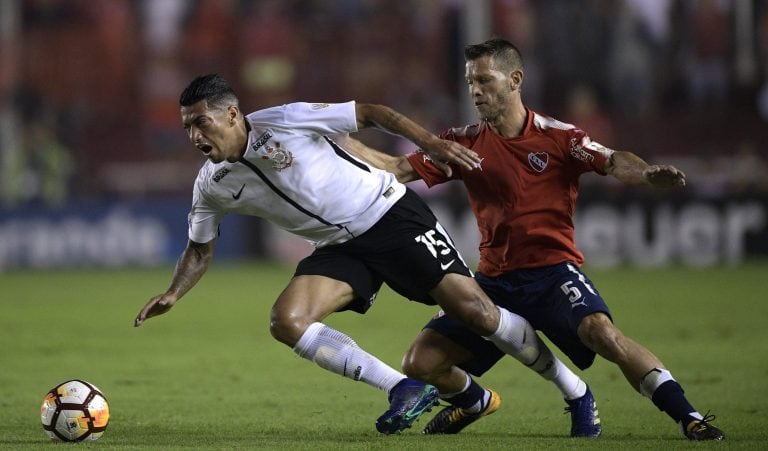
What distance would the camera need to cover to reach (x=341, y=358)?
6.27m

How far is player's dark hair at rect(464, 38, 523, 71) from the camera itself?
21.8 feet

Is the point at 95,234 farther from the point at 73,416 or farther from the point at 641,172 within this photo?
the point at 641,172

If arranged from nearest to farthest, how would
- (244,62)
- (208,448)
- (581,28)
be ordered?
(208,448) → (581,28) → (244,62)

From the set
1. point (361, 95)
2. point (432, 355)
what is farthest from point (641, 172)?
point (361, 95)

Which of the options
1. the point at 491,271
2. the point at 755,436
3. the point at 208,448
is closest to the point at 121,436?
the point at 208,448

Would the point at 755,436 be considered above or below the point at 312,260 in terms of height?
below

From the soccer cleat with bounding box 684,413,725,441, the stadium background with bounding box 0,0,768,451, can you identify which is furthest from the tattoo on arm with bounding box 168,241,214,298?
the stadium background with bounding box 0,0,768,451

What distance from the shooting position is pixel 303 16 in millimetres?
23094

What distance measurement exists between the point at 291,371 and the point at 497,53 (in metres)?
3.71

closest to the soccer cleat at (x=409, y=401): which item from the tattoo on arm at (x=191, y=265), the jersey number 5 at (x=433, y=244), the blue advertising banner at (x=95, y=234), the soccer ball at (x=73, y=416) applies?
the jersey number 5 at (x=433, y=244)

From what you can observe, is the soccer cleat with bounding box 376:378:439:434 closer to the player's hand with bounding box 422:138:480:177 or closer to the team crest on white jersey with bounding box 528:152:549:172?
the player's hand with bounding box 422:138:480:177

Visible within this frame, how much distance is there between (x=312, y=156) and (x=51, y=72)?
18514 millimetres

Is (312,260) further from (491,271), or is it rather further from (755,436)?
(755,436)

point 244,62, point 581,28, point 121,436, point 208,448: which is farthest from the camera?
point 244,62
